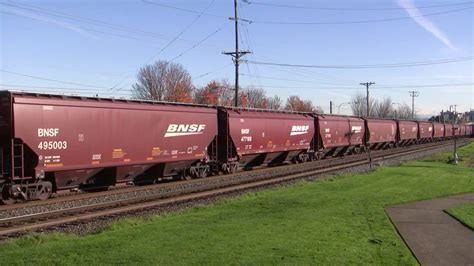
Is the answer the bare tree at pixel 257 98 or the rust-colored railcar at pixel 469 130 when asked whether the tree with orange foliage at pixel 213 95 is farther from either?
the rust-colored railcar at pixel 469 130

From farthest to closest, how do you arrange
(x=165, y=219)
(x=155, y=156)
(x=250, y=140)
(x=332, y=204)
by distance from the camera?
(x=250, y=140)
(x=155, y=156)
(x=332, y=204)
(x=165, y=219)

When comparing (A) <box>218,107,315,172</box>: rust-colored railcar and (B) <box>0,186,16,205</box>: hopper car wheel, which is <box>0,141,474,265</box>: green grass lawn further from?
(A) <box>218,107,315,172</box>: rust-colored railcar

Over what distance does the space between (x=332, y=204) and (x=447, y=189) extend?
575cm

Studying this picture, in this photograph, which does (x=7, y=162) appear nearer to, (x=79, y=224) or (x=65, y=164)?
(x=65, y=164)

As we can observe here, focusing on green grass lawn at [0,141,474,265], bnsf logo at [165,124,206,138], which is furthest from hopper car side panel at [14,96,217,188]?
green grass lawn at [0,141,474,265]

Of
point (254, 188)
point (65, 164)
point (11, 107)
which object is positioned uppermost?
point (11, 107)

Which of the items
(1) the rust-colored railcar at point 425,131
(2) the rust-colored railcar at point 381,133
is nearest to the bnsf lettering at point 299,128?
(2) the rust-colored railcar at point 381,133

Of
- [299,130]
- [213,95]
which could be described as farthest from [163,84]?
[299,130]

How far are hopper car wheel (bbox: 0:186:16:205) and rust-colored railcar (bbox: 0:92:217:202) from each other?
12 cm

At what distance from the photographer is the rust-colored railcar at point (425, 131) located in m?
71.5

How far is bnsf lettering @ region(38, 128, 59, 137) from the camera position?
52.4 ft

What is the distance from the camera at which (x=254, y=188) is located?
19.3 meters

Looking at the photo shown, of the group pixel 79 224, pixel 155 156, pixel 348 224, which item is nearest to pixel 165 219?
pixel 79 224

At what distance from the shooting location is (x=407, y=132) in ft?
207
